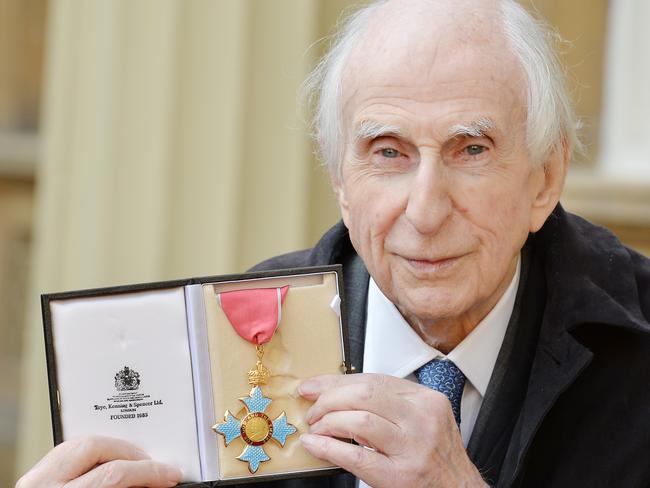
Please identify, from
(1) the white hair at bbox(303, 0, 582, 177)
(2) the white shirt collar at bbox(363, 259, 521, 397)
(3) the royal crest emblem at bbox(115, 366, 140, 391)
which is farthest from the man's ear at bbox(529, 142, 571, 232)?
(3) the royal crest emblem at bbox(115, 366, 140, 391)

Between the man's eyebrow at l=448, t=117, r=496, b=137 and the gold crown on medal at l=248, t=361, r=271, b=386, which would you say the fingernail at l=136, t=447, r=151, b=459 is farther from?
the man's eyebrow at l=448, t=117, r=496, b=137

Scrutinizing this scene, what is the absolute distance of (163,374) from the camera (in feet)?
6.72

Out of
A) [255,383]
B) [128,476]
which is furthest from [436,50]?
[128,476]

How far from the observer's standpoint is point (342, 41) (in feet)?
7.99

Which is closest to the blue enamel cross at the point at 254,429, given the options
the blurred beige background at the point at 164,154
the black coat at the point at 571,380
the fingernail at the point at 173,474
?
the fingernail at the point at 173,474

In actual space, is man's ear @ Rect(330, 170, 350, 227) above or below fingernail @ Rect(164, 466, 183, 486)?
above

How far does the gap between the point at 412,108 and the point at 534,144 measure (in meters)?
0.28

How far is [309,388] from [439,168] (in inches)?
19.7

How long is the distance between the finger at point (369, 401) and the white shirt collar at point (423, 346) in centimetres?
39

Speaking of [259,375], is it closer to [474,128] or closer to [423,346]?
[423,346]

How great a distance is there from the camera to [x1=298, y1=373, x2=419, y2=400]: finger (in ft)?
6.57

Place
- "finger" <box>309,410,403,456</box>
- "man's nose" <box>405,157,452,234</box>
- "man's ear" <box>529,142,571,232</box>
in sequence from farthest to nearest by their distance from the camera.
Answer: "man's ear" <box>529,142,571,232</box> → "man's nose" <box>405,157,452,234</box> → "finger" <box>309,410,403,456</box>

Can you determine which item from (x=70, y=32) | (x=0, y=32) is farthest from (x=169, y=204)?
(x=0, y=32)

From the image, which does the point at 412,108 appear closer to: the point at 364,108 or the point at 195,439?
the point at 364,108
